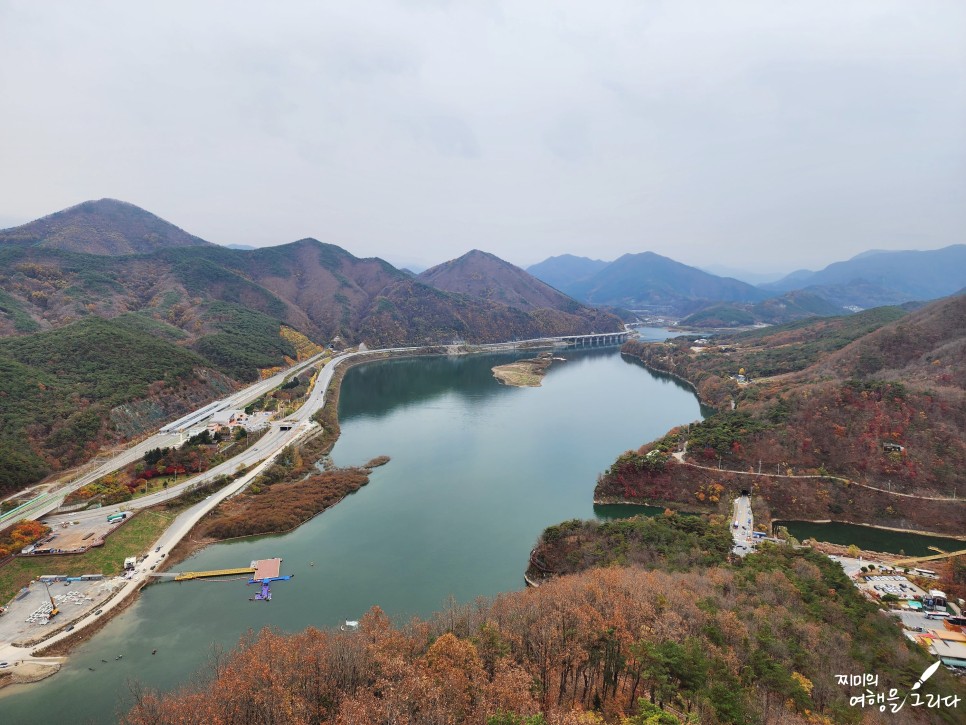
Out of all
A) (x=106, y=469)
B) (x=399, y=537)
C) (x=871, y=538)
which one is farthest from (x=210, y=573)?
(x=871, y=538)

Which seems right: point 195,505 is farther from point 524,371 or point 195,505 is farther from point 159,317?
point 524,371

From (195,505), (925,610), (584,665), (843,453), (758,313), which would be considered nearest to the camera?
(584,665)

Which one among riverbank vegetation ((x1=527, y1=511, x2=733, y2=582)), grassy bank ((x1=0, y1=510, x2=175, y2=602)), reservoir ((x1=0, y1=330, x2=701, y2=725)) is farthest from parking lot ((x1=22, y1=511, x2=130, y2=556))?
riverbank vegetation ((x1=527, y1=511, x2=733, y2=582))

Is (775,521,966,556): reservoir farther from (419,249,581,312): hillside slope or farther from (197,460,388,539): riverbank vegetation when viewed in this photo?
(419,249,581,312): hillside slope

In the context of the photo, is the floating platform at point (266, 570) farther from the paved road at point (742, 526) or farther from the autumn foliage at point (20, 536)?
the paved road at point (742, 526)

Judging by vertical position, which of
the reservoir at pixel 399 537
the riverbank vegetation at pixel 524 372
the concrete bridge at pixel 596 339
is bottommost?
the reservoir at pixel 399 537

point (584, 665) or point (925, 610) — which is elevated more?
point (584, 665)

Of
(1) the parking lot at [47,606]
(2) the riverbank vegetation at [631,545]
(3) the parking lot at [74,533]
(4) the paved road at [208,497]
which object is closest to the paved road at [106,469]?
(4) the paved road at [208,497]
